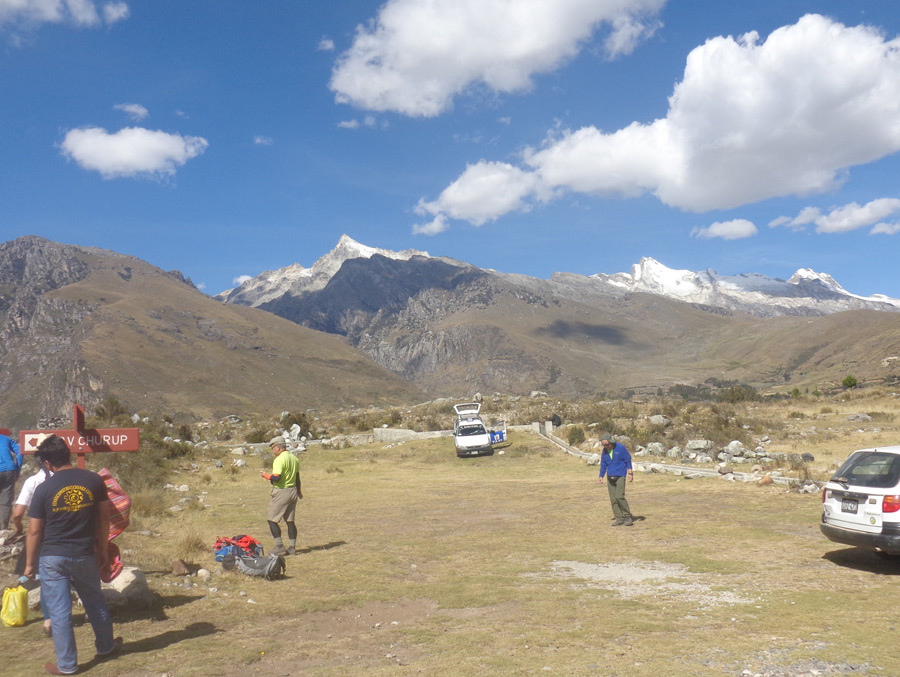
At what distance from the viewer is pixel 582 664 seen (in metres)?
6.68

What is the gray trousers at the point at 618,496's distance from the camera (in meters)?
14.7

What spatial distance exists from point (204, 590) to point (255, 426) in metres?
38.5

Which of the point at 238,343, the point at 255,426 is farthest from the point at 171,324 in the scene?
the point at 255,426

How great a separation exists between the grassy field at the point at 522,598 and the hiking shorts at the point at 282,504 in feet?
3.24

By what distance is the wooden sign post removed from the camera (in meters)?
9.24

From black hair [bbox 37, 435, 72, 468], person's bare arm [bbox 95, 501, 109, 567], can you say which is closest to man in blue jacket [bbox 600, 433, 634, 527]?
person's bare arm [bbox 95, 501, 109, 567]

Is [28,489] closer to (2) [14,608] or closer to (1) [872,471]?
(2) [14,608]

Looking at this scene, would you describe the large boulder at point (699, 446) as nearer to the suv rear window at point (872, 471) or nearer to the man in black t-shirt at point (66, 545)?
the suv rear window at point (872, 471)

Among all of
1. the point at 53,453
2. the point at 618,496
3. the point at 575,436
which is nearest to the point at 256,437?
the point at 575,436

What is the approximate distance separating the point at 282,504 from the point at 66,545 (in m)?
5.75

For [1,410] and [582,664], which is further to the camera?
[1,410]

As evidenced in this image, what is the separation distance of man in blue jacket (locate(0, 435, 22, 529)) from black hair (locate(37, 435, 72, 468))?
181 inches

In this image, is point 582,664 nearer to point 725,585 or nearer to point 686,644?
point 686,644

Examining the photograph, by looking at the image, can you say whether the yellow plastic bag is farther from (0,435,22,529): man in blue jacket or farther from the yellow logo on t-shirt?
(0,435,22,529): man in blue jacket
